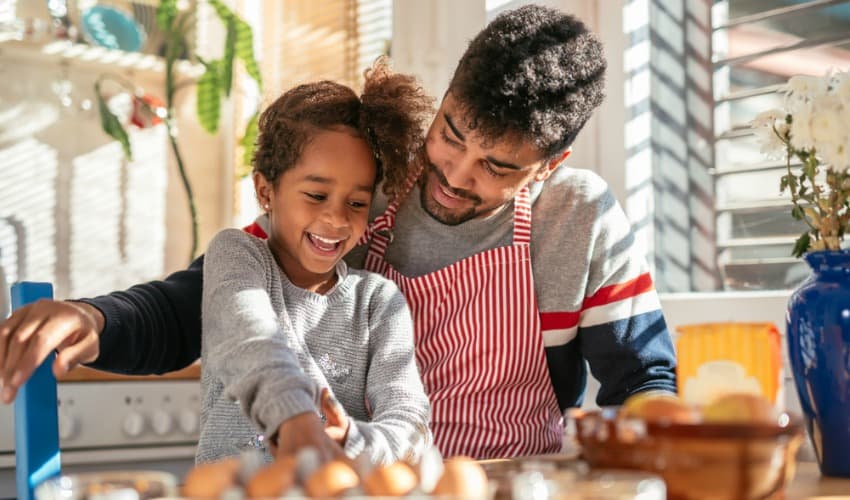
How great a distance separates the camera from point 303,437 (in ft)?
2.64

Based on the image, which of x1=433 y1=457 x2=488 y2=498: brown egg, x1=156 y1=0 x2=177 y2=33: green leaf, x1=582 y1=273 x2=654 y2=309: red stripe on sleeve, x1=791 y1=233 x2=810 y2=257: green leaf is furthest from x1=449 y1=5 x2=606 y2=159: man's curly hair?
x1=156 y1=0 x2=177 y2=33: green leaf

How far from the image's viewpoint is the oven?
1918 millimetres

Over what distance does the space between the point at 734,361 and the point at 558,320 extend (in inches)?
18.4

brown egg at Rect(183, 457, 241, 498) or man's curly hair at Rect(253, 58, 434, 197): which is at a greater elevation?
man's curly hair at Rect(253, 58, 434, 197)

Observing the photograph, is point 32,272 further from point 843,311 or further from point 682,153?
point 843,311

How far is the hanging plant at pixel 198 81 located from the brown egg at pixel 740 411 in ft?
7.26

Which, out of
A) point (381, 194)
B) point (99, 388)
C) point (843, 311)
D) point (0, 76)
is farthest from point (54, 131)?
point (843, 311)

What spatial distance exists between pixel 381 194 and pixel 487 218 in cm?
16

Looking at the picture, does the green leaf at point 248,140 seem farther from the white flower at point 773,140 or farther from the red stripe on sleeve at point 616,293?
the white flower at point 773,140

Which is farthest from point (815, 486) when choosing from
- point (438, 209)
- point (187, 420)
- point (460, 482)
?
point (187, 420)

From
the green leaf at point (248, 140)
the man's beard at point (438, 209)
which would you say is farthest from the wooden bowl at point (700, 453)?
the green leaf at point (248, 140)

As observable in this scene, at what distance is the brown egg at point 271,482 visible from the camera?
60 cm

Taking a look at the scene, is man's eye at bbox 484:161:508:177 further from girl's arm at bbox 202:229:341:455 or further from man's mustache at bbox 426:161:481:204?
girl's arm at bbox 202:229:341:455

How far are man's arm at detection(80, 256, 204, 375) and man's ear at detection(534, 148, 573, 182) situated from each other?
1.57ft
